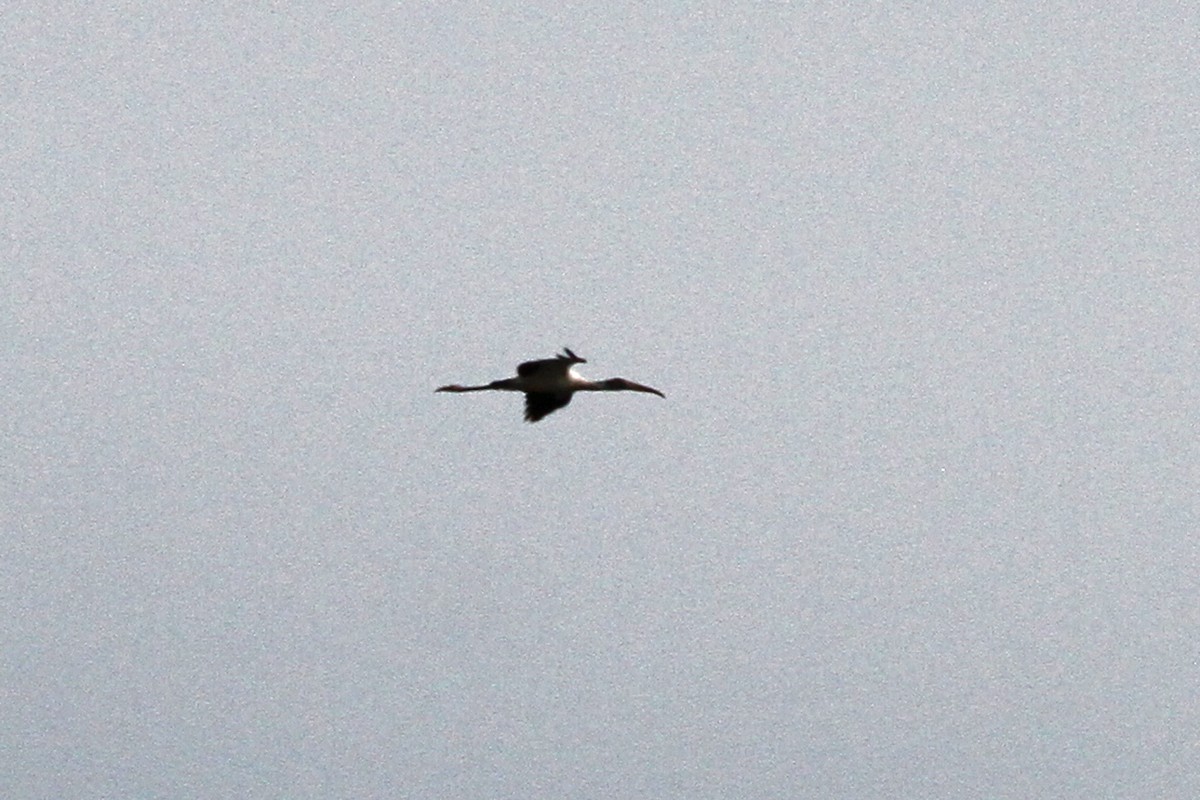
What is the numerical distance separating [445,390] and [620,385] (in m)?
4.40

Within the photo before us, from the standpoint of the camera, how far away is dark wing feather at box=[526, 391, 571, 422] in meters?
67.9

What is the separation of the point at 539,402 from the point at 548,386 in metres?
0.93

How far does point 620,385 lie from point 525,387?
2.63 m

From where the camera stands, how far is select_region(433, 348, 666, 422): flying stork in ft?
217

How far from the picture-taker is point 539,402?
223 ft

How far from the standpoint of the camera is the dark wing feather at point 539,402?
67.9 m

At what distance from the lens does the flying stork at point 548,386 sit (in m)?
66.1

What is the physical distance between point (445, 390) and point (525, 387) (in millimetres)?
2038

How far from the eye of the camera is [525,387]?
220 feet

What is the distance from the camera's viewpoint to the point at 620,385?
224 ft

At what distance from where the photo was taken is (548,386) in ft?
221
